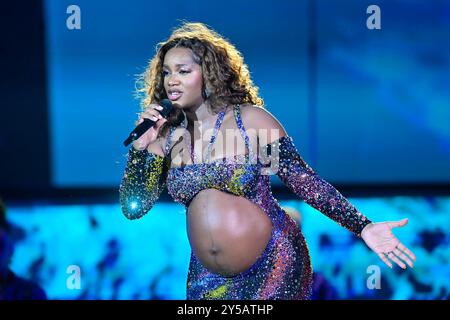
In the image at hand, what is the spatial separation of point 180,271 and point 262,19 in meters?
1.29

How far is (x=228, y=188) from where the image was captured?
83.4 inches

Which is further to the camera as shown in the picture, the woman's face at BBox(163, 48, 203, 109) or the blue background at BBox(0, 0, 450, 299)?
the blue background at BBox(0, 0, 450, 299)

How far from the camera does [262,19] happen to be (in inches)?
140

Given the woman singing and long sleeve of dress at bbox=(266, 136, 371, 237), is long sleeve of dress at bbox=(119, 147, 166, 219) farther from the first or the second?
long sleeve of dress at bbox=(266, 136, 371, 237)

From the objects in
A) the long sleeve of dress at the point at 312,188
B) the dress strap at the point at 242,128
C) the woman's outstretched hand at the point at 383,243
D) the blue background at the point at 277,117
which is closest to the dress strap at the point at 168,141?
the dress strap at the point at 242,128

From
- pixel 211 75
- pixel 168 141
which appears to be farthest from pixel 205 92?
pixel 168 141

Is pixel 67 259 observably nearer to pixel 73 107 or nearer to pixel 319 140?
pixel 73 107

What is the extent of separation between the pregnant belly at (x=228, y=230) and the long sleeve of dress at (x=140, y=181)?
0.19 metres

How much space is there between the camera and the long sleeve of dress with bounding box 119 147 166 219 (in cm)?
224

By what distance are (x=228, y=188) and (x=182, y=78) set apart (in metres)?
0.38

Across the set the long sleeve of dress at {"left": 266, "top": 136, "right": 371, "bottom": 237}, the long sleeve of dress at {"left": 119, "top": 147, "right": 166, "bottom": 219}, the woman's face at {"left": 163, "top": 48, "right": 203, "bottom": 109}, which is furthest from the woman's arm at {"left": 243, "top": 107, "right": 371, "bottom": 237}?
the long sleeve of dress at {"left": 119, "top": 147, "right": 166, "bottom": 219}

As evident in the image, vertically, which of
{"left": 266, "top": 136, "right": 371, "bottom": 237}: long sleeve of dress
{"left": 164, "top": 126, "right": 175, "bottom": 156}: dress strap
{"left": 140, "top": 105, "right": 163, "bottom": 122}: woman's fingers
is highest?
{"left": 140, "top": 105, "right": 163, "bottom": 122}: woman's fingers

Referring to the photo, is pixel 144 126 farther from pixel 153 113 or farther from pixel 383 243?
pixel 383 243

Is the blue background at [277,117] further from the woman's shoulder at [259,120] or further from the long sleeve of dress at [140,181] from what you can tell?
the woman's shoulder at [259,120]
